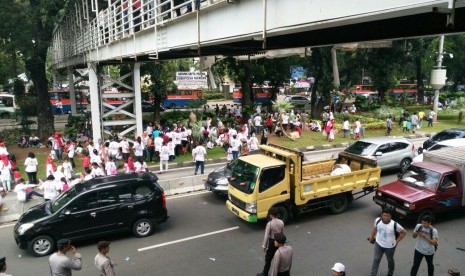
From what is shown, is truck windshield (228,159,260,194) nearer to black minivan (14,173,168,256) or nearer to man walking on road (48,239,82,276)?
black minivan (14,173,168,256)

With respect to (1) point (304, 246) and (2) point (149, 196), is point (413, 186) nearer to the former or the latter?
(1) point (304, 246)

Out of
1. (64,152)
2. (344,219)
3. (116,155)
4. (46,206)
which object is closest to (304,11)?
(344,219)

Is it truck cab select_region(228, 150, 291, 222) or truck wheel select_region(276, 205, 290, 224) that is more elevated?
truck cab select_region(228, 150, 291, 222)

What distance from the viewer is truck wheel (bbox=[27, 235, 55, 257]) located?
9.12 metres

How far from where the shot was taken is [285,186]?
34.1 feet

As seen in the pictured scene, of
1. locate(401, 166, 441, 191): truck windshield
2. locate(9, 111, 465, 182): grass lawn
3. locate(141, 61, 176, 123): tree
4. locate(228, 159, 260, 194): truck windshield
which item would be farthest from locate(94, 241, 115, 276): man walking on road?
locate(141, 61, 176, 123): tree

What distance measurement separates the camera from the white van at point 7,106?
34.7m

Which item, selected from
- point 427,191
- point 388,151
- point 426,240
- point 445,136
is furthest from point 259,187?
point 445,136

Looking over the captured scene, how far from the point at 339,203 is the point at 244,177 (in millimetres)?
3225

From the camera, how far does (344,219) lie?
1124 centimetres

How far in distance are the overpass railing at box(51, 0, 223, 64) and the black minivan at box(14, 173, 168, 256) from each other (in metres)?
4.41

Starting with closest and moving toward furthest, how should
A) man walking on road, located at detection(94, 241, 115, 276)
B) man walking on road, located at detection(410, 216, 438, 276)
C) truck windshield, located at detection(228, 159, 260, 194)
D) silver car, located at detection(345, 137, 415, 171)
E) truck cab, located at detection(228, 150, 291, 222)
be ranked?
man walking on road, located at detection(94, 241, 115, 276)
man walking on road, located at detection(410, 216, 438, 276)
truck cab, located at detection(228, 150, 291, 222)
truck windshield, located at detection(228, 159, 260, 194)
silver car, located at detection(345, 137, 415, 171)

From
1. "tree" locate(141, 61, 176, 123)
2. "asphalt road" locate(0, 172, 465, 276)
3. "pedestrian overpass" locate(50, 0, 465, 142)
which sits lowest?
"asphalt road" locate(0, 172, 465, 276)

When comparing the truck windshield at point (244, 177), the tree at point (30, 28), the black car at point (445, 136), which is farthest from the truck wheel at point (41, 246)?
the black car at point (445, 136)
